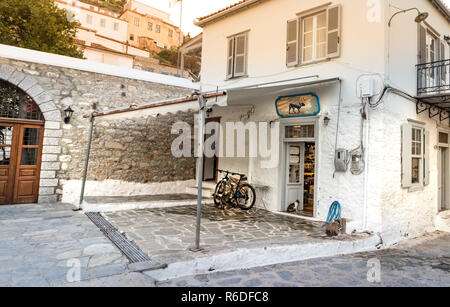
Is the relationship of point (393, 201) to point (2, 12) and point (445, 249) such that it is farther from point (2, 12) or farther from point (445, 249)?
point (2, 12)

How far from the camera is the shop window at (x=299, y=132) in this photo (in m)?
7.12

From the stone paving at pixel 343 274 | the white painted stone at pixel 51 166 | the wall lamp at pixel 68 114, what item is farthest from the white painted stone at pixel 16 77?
the stone paving at pixel 343 274

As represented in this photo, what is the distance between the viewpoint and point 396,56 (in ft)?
20.6

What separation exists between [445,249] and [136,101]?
9178 mm

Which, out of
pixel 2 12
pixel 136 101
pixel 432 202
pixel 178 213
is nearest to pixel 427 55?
pixel 432 202

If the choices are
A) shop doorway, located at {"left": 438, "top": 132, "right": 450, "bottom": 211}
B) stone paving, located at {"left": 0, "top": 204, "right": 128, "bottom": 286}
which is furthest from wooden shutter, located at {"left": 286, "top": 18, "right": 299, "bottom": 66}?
stone paving, located at {"left": 0, "top": 204, "right": 128, "bottom": 286}

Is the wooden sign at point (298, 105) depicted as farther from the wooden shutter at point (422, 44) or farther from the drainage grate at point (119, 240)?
the drainage grate at point (119, 240)

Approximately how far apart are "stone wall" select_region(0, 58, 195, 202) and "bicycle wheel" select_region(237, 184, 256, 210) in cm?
309

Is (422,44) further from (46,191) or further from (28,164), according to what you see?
(28,164)

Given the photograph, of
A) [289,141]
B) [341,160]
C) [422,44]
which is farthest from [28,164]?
[422,44]

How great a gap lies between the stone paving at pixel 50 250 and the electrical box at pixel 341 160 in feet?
15.2

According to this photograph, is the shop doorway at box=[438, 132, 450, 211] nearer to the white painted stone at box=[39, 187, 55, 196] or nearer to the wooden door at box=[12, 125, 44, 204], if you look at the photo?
the white painted stone at box=[39, 187, 55, 196]

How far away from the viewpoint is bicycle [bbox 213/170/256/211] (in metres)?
7.91

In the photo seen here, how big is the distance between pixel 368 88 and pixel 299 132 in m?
1.98
